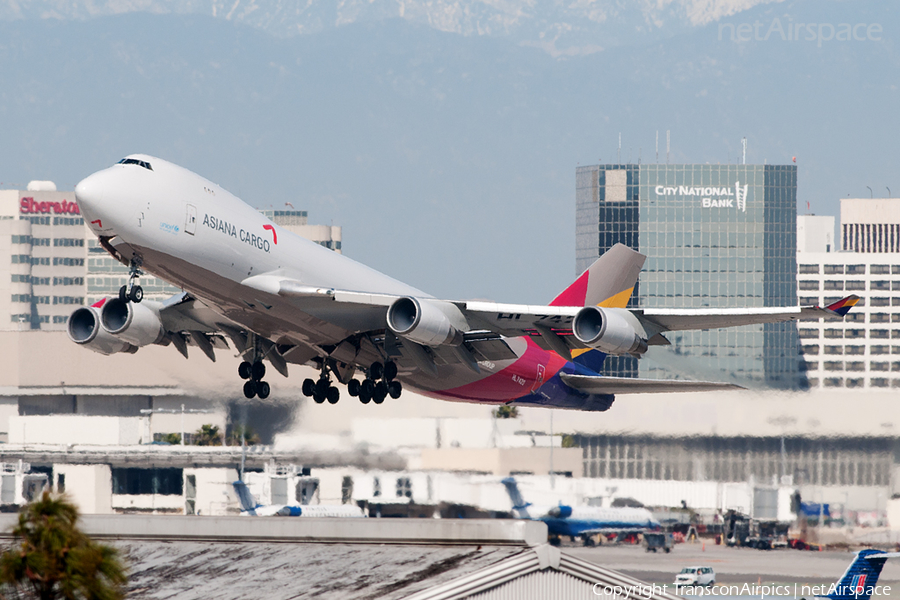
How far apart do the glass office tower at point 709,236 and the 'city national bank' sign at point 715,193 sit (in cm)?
14

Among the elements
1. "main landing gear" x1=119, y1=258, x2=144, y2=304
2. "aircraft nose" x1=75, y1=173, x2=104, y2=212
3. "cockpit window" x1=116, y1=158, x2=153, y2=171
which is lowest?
"main landing gear" x1=119, y1=258, x2=144, y2=304

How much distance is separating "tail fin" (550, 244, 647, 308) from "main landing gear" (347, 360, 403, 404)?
5866mm

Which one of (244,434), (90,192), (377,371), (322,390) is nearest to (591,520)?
(322,390)

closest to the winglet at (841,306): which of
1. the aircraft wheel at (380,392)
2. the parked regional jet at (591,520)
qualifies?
the aircraft wheel at (380,392)

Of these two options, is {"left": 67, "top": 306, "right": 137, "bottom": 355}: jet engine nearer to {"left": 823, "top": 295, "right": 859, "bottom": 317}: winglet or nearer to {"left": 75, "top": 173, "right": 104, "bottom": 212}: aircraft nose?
{"left": 75, "top": 173, "right": 104, "bottom": 212}: aircraft nose

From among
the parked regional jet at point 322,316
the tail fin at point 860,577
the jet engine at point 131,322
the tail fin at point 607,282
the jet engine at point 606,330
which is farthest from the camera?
the tail fin at point 607,282

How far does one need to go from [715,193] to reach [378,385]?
166134 mm

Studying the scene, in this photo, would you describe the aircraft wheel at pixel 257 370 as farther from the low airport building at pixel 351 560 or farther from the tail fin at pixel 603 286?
the low airport building at pixel 351 560

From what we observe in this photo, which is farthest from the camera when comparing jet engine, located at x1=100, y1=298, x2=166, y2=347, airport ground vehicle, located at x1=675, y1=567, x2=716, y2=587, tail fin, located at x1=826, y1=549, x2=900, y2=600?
airport ground vehicle, located at x1=675, y1=567, x2=716, y2=587

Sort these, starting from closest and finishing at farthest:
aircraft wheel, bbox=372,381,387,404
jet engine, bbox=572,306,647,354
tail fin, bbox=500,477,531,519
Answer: jet engine, bbox=572,306,647,354 < aircraft wheel, bbox=372,381,387,404 < tail fin, bbox=500,477,531,519

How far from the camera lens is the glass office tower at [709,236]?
622ft

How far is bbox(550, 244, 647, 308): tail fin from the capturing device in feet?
131

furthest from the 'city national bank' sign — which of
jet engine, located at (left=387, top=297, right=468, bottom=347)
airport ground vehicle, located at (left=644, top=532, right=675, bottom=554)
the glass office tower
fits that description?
jet engine, located at (left=387, top=297, right=468, bottom=347)

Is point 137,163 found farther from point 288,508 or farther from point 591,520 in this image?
point 591,520
